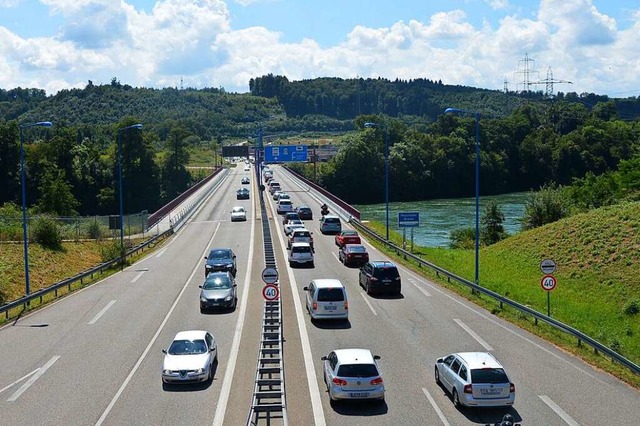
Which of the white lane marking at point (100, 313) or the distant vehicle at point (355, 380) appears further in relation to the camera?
the white lane marking at point (100, 313)

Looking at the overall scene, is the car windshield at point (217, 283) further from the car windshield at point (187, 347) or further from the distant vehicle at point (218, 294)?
the car windshield at point (187, 347)

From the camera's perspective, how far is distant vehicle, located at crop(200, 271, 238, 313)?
30719 mm

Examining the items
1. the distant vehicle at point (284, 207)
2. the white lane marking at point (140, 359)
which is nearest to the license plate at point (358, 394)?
the white lane marking at point (140, 359)

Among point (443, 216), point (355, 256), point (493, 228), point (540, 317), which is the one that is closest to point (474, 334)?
point (540, 317)

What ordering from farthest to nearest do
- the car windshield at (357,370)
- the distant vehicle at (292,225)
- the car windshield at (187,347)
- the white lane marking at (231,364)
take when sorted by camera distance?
1. the distant vehicle at (292,225)
2. the car windshield at (187,347)
3. the car windshield at (357,370)
4. the white lane marking at (231,364)

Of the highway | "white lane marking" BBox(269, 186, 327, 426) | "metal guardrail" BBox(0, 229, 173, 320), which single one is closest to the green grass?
the highway

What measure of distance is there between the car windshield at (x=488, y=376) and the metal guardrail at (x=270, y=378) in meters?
4.64

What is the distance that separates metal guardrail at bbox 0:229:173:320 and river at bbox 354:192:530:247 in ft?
79.9

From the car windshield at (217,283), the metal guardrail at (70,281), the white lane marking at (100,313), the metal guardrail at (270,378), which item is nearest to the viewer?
the metal guardrail at (270,378)

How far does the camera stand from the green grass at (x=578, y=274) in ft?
92.9

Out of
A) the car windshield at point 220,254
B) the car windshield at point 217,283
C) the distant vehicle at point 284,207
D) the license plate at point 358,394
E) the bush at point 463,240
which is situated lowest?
the bush at point 463,240

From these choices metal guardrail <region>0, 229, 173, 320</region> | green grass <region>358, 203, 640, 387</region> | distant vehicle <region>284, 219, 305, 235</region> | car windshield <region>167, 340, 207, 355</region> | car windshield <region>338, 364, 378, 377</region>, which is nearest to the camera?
car windshield <region>338, 364, 378, 377</region>

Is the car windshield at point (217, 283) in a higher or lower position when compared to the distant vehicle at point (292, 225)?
lower

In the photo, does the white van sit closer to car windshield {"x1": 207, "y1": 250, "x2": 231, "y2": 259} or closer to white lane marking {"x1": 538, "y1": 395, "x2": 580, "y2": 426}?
white lane marking {"x1": 538, "y1": 395, "x2": 580, "y2": 426}
